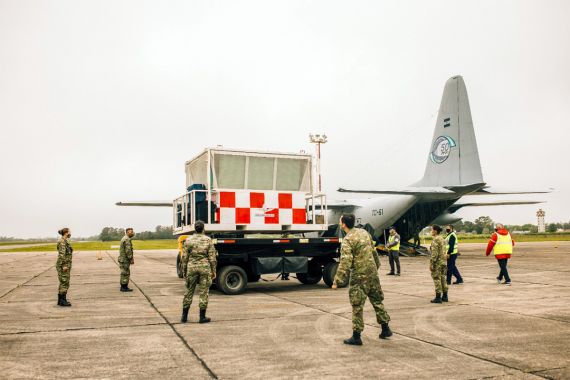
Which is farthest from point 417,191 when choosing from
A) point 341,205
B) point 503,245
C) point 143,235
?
point 143,235

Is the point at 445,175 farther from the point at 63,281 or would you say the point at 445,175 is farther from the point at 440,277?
the point at 63,281

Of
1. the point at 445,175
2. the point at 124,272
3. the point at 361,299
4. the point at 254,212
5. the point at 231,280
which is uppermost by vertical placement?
the point at 445,175

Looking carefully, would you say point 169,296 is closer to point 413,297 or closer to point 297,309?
point 297,309

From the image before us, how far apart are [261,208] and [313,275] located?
3.13 meters

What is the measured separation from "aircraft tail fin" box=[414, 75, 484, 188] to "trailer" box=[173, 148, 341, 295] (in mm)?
14073

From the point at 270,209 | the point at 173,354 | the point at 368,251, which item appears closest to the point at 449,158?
the point at 270,209

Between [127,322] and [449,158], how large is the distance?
21679 mm

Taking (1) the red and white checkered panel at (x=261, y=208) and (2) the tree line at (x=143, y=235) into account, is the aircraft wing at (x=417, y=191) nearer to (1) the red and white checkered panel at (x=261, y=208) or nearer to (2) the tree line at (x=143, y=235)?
(1) the red and white checkered panel at (x=261, y=208)

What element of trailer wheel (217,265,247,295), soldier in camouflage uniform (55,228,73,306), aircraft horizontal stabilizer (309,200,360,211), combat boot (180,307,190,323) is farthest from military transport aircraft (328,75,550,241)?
combat boot (180,307,190,323)

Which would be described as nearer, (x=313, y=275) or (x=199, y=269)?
(x=199, y=269)

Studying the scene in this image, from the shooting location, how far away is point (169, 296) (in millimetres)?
12172

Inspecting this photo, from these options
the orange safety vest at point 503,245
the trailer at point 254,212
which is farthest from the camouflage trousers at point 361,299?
the orange safety vest at point 503,245

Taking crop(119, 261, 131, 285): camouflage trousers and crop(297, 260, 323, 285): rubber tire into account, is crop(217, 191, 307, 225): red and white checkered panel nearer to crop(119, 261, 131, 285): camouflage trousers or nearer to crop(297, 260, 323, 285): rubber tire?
Answer: crop(297, 260, 323, 285): rubber tire

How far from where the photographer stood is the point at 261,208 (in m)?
13.0
